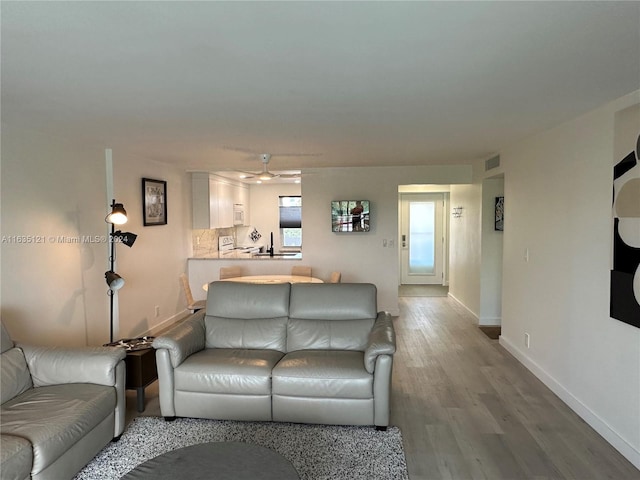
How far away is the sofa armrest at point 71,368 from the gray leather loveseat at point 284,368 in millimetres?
358

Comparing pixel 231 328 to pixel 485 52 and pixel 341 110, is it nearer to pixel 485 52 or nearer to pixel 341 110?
pixel 341 110

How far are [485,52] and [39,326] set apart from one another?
13.3ft

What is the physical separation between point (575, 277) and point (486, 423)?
4.56ft

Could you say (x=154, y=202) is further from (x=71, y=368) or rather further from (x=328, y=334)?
(x=328, y=334)

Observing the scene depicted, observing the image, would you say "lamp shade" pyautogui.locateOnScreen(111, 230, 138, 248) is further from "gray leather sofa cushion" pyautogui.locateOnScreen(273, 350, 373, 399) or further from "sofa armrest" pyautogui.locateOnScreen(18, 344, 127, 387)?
"gray leather sofa cushion" pyautogui.locateOnScreen(273, 350, 373, 399)

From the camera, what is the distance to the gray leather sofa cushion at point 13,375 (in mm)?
2498

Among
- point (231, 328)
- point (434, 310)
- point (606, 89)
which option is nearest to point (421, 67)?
point (606, 89)

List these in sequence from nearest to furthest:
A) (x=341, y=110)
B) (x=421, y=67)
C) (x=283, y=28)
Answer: (x=283, y=28) → (x=421, y=67) → (x=341, y=110)

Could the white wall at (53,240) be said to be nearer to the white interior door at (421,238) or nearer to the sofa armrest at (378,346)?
the sofa armrest at (378,346)

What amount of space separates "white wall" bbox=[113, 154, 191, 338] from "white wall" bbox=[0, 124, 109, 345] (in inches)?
13.0

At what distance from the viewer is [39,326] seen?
3.52m

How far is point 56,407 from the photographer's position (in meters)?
2.37

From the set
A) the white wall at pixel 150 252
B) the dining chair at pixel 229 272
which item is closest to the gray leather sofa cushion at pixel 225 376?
the white wall at pixel 150 252

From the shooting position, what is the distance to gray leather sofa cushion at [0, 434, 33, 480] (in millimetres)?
1880
